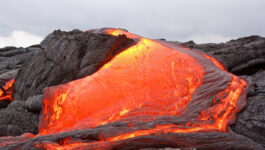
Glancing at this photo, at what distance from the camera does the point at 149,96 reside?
5.85 m

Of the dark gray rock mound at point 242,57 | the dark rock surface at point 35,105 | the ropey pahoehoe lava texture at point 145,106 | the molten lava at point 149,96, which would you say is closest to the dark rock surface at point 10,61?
the dark rock surface at point 35,105

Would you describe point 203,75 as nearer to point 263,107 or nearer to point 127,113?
point 263,107

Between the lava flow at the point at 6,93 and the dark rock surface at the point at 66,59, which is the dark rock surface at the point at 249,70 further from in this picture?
the lava flow at the point at 6,93

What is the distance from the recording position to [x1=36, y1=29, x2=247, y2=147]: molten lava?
5.12 meters

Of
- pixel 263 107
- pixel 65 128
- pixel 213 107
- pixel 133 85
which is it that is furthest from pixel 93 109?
pixel 263 107

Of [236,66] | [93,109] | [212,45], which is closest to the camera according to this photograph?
[93,109]

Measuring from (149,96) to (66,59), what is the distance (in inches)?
137

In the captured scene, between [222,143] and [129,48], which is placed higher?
[129,48]

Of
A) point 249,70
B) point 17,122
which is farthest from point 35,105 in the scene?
point 249,70

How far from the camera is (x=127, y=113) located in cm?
534

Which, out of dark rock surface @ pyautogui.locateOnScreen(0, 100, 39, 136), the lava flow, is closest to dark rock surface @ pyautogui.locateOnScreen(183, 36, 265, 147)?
dark rock surface @ pyautogui.locateOnScreen(0, 100, 39, 136)

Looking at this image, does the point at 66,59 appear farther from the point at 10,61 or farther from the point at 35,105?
the point at 10,61

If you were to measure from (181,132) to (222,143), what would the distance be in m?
0.77

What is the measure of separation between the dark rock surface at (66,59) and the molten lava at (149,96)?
46cm
